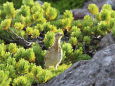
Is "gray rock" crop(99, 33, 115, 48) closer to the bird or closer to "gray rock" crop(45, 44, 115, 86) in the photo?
the bird

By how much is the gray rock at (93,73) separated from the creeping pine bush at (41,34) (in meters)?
0.60

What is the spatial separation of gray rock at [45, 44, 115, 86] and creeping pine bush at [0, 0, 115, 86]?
1.97 feet

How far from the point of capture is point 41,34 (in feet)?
21.5

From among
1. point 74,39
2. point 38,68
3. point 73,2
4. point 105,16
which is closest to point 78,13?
point 73,2

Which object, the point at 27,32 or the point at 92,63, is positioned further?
the point at 27,32

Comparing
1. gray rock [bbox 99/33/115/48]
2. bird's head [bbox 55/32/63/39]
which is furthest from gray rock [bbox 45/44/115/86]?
gray rock [bbox 99/33/115/48]

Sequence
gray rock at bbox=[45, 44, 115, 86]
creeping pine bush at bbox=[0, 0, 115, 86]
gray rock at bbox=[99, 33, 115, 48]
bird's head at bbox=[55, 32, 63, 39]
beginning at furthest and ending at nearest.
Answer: gray rock at bbox=[99, 33, 115, 48], bird's head at bbox=[55, 32, 63, 39], creeping pine bush at bbox=[0, 0, 115, 86], gray rock at bbox=[45, 44, 115, 86]

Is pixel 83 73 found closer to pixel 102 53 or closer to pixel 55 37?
pixel 102 53

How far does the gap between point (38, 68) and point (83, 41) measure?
183 cm

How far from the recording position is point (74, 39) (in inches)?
239

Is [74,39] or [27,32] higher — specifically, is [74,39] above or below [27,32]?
below

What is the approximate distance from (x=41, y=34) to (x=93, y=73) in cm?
274

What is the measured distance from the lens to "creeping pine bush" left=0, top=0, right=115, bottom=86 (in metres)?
5.25

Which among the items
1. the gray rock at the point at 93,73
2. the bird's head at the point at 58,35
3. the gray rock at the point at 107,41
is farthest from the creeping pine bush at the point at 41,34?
the gray rock at the point at 93,73
